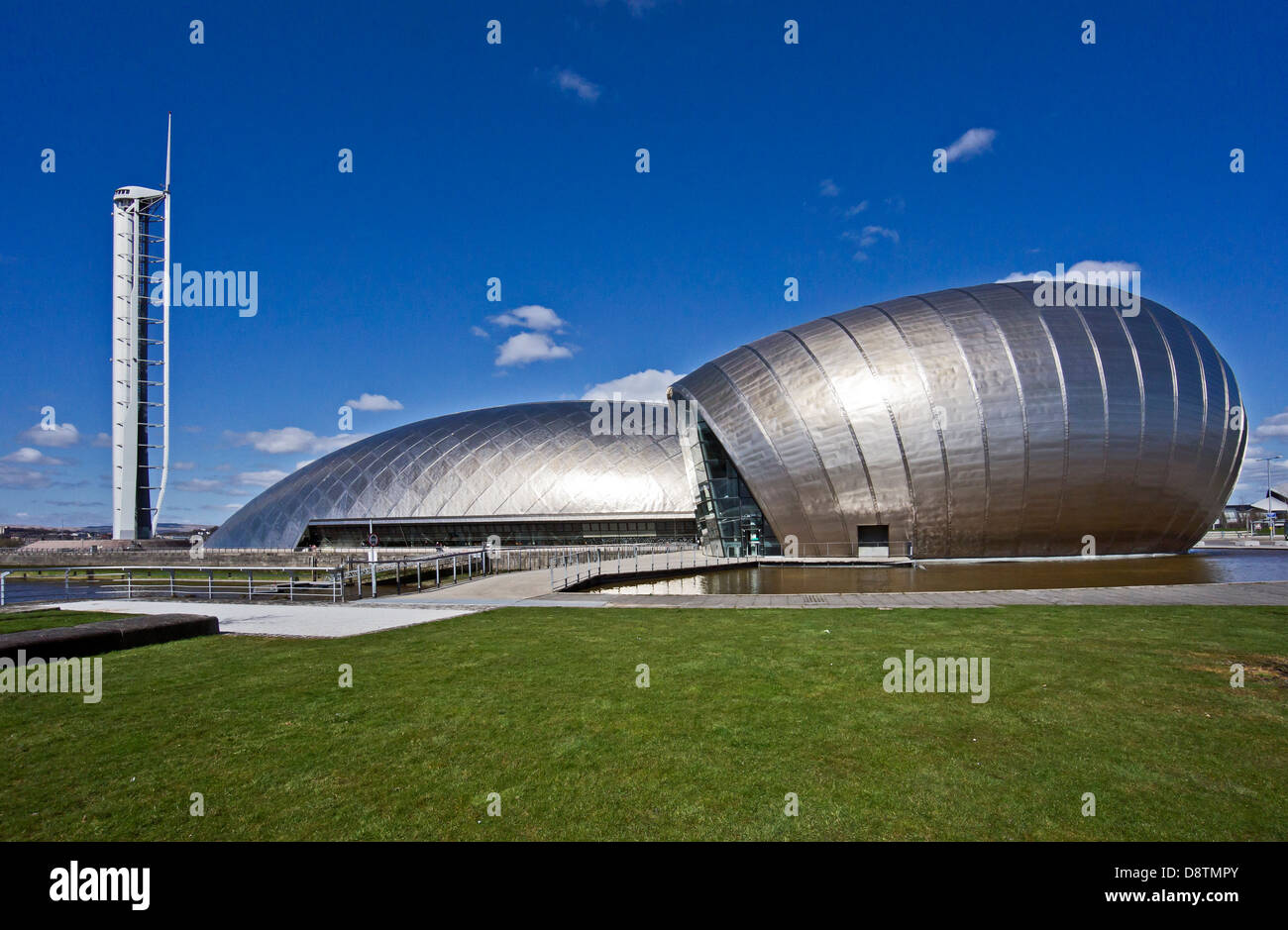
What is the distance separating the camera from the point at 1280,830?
13.4ft

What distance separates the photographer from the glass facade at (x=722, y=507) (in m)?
37.0

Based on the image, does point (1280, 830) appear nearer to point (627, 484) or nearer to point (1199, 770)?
point (1199, 770)

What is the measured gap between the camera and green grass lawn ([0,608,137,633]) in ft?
43.1

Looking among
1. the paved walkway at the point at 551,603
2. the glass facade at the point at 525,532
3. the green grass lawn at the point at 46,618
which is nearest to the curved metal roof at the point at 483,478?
the glass facade at the point at 525,532

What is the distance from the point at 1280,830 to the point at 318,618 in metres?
15.7

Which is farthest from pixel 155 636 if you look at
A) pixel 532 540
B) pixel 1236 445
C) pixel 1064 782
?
pixel 1236 445

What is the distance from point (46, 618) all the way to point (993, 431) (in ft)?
119

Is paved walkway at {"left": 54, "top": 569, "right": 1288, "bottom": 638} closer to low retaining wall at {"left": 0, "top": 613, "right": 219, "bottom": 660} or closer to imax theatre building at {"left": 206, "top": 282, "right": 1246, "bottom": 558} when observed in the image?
low retaining wall at {"left": 0, "top": 613, "right": 219, "bottom": 660}

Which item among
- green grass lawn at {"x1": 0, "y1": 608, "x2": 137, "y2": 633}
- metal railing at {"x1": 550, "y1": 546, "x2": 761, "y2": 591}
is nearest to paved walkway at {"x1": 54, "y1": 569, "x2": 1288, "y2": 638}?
green grass lawn at {"x1": 0, "y1": 608, "x2": 137, "y2": 633}

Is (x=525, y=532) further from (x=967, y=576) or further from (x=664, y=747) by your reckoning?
(x=664, y=747)

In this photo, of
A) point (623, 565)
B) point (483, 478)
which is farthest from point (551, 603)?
point (483, 478)

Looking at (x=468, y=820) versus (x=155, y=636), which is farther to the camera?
(x=155, y=636)

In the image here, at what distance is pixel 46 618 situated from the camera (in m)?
14.2

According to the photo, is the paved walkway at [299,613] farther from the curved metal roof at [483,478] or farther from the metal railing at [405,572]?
the curved metal roof at [483,478]
